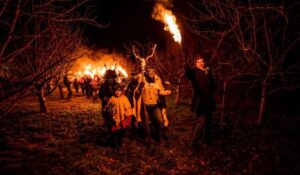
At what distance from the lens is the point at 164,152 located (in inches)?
283

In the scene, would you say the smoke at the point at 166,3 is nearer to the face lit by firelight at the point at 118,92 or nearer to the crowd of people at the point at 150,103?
the crowd of people at the point at 150,103

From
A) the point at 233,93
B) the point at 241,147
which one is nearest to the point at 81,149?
the point at 241,147

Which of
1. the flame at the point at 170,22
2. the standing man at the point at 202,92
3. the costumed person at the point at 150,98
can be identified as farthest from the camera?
the costumed person at the point at 150,98

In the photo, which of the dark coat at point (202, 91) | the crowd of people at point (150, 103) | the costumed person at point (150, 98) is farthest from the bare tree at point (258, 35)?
the costumed person at point (150, 98)

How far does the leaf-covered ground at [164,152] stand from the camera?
6.09m

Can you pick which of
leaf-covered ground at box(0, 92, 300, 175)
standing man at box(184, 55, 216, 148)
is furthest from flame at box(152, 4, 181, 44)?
leaf-covered ground at box(0, 92, 300, 175)

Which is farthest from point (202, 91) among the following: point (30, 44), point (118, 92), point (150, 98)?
point (30, 44)

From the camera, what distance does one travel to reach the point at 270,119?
973cm

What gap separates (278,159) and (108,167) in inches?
175

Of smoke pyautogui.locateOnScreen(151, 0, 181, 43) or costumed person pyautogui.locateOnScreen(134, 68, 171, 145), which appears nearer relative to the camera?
smoke pyautogui.locateOnScreen(151, 0, 181, 43)

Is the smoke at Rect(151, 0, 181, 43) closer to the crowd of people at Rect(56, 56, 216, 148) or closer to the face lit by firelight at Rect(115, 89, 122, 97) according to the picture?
the crowd of people at Rect(56, 56, 216, 148)

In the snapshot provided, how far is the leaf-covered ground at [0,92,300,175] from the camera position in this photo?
609 centimetres

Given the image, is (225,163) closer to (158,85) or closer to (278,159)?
(278,159)

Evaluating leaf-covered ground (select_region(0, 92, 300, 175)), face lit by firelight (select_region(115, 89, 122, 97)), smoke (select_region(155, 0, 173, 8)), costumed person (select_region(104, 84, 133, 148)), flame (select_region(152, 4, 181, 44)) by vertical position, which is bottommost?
leaf-covered ground (select_region(0, 92, 300, 175))
